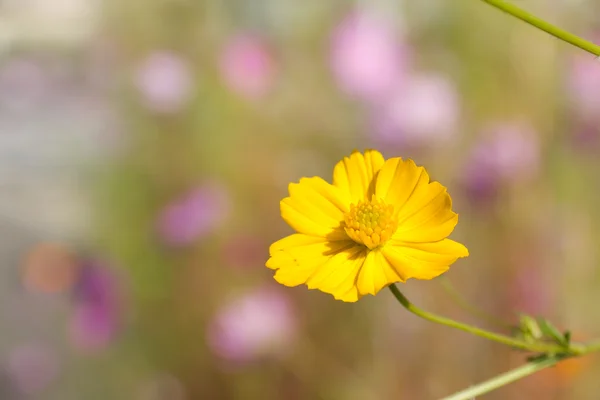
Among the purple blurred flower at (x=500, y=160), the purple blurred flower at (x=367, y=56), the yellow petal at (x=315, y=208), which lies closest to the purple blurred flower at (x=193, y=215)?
the purple blurred flower at (x=367, y=56)

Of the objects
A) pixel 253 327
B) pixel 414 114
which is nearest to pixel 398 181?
pixel 414 114

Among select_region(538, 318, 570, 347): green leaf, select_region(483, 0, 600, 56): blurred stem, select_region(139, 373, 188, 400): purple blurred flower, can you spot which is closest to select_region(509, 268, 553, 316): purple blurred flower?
select_region(139, 373, 188, 400): purple blurred flower

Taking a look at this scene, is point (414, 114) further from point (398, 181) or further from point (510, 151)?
point (398, 181)

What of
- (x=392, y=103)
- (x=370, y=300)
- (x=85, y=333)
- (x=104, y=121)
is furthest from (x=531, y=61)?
(x=85, y=333)

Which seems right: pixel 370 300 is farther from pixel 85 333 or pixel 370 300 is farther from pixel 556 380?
pixel 85 333

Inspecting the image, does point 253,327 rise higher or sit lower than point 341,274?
lower

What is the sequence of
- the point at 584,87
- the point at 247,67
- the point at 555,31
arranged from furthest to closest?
1. the point at 247,67
2. the point at 584,87
3. the point at 555,31

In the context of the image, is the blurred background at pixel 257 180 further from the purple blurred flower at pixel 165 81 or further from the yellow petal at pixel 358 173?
the yellow petal at pixel 358 173
